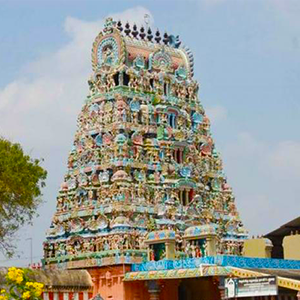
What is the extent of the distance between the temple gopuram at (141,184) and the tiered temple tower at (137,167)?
54 millimetres

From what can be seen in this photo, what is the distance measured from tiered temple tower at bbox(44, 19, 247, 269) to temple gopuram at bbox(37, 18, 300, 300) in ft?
0.18

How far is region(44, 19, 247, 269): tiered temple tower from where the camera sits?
3641cm

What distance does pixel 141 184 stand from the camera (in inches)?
1476

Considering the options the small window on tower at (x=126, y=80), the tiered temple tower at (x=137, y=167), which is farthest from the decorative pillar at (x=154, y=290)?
the small window on tower at (x=126, y=80)

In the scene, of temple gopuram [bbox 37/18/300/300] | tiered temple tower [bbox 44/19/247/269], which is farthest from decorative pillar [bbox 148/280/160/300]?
tiered temple tower [bbox 44/19/247/269]

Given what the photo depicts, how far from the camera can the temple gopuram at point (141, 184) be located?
35062mm

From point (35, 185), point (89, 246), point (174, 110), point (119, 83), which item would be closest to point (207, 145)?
point (174, 110)

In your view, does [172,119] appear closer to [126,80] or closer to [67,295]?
[126,80]

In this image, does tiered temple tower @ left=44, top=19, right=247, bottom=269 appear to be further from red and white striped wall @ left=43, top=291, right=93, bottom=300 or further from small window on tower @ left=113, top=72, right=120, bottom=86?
red and white striped wall @ left=43, top=291, right=93, bottom=300

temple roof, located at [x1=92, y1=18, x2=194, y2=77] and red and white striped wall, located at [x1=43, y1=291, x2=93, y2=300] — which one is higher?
temple roof, located at [x1=92, y1=18, x2=194, y2=77]

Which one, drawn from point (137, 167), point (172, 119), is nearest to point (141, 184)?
point (137, 167)

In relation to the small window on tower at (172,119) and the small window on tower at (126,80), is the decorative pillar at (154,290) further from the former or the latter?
the small window on tower at (126,80)

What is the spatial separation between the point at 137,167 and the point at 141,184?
35.5 inches

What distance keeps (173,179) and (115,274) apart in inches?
236
